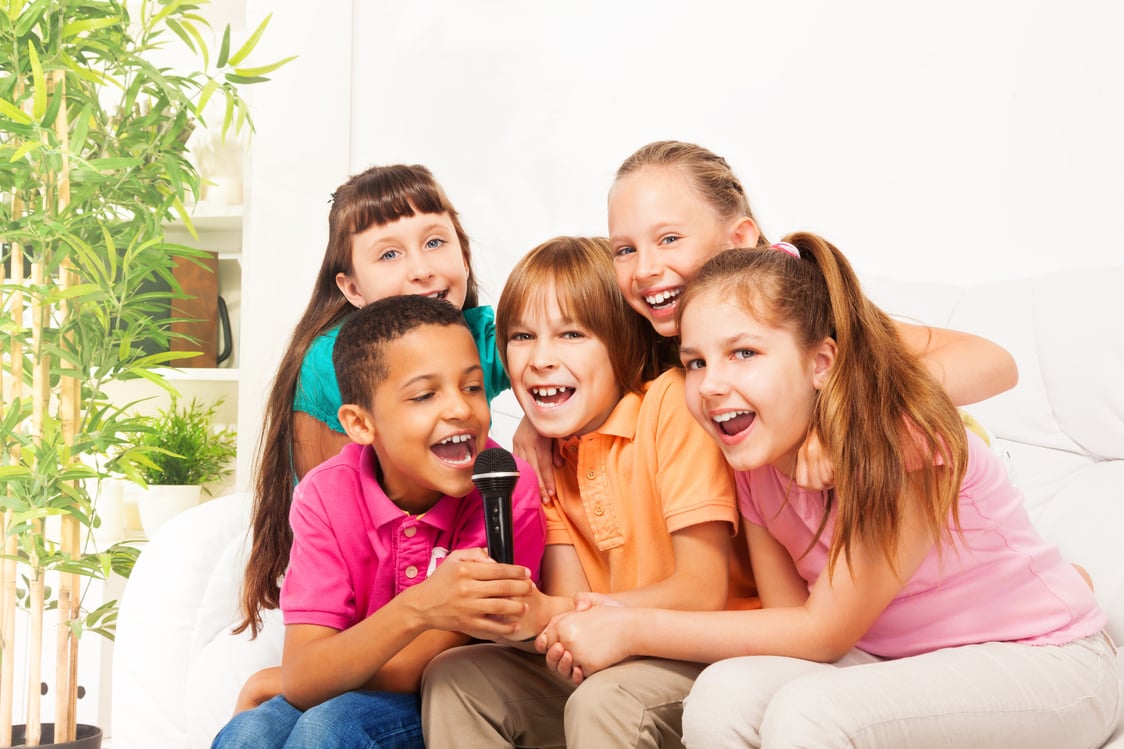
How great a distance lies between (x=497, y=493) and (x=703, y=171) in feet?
1.92

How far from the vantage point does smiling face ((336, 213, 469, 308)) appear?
164 cm

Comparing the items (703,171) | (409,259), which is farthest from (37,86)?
(703,171)

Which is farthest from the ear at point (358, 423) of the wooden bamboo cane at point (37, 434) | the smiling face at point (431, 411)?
the wooden bamboo cane at point (37, 434)

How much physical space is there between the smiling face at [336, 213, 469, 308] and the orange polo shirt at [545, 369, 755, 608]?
1.43 ft

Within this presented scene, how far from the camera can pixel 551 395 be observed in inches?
52.9

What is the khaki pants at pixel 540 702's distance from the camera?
1.02m

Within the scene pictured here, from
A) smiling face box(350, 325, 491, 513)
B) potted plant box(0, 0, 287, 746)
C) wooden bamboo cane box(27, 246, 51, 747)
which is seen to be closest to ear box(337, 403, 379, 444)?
smiling face box(350, 325, 491, 513)

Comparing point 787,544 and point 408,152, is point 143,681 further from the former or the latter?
point 408,152

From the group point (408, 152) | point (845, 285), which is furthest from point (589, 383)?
point (408, 152)

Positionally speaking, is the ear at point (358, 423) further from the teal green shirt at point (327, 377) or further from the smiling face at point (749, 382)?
the smiling face at point (749, 382)

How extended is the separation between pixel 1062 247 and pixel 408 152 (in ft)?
5.01

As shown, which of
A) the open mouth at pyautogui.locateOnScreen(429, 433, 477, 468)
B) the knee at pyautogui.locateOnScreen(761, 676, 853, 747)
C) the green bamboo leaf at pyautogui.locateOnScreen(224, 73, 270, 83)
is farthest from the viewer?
the green bamboo leaf at pyautogui.locateOnScreen(224, 73, 270, 83)

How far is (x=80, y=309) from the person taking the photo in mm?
1948

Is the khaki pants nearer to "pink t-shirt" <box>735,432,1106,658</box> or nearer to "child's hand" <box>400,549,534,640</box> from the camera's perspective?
"child's hand" <box>400,549,534,640</box>
